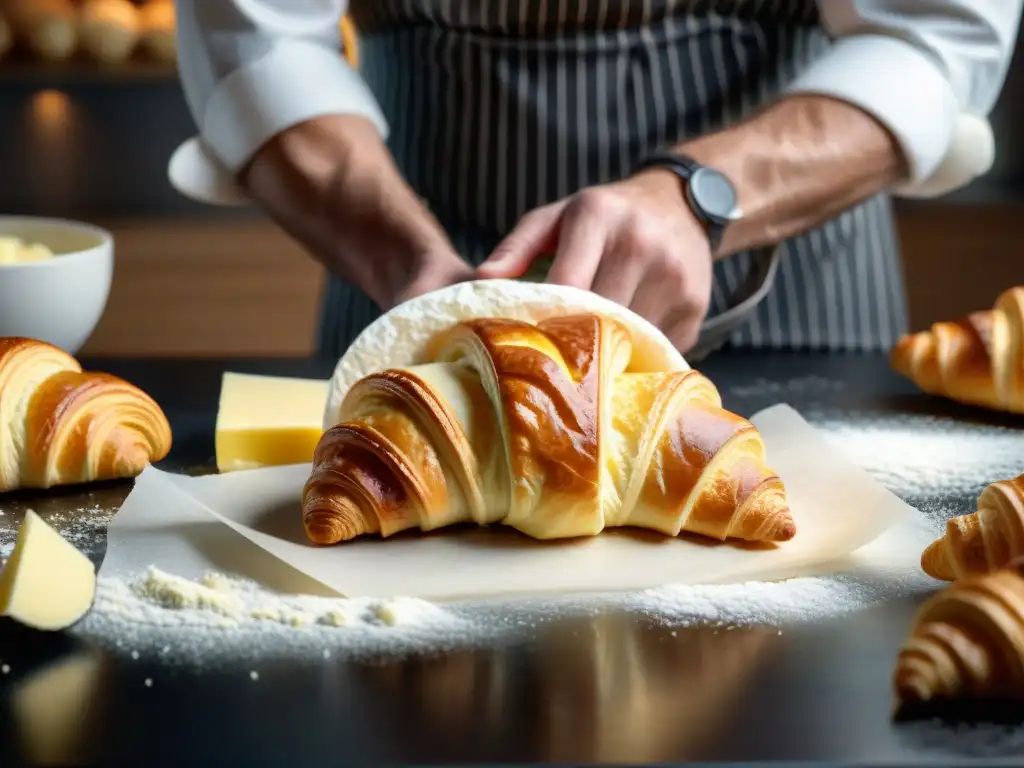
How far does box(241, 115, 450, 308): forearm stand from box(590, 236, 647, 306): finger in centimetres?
21

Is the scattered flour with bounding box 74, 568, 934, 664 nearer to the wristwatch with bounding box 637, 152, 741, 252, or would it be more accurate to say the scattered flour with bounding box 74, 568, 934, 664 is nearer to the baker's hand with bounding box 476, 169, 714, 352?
the baker's hand with bounding box 476, 169, 714, 352

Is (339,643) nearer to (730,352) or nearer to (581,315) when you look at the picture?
(581,315)

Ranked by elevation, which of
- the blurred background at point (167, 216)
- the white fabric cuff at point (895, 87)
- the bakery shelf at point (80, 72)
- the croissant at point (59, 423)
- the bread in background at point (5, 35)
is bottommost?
the blurred background at point (167, 216)

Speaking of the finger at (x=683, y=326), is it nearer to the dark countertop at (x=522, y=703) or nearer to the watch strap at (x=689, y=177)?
the watch strap at (x=689, y=177)

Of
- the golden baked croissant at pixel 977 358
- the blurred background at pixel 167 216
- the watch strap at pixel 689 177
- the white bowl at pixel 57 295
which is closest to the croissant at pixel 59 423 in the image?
the white bowl at pixel 57 295

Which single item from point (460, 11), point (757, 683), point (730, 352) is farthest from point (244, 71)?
point (757, 683)

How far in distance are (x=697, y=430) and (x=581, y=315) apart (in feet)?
0.40

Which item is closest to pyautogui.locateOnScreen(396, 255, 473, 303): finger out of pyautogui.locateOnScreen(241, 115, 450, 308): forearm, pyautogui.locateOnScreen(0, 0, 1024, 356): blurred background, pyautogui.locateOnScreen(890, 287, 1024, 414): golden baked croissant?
pyautogui.locateOnScreen(241, 115, 450, 308): forearm

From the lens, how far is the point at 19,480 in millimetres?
944

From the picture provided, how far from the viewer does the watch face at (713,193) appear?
3.94 ft

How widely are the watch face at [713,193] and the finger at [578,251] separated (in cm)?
16

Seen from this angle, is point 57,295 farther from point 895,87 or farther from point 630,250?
point 895,87

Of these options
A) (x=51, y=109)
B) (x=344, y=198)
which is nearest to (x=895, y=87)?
(x=344, y=198)

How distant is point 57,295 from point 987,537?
32.2 inches
